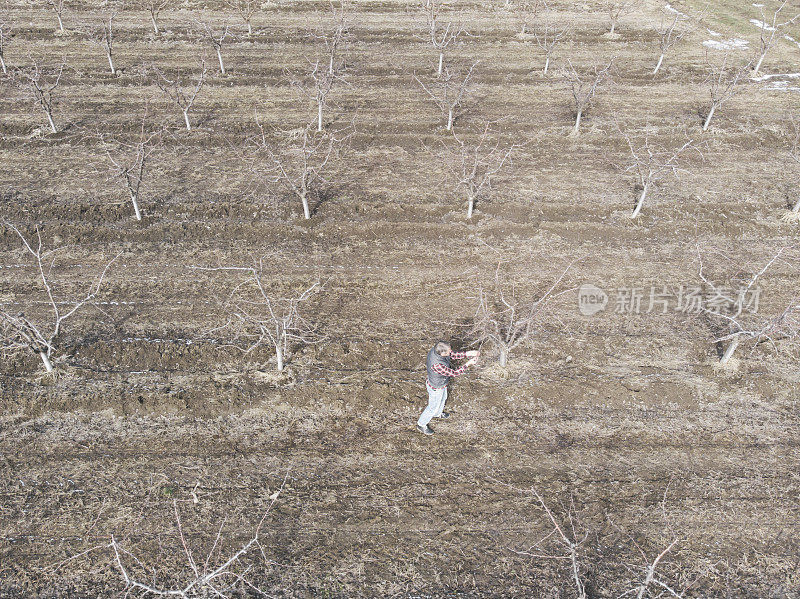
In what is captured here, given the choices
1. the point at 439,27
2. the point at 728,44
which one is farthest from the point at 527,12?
the point at 728,44

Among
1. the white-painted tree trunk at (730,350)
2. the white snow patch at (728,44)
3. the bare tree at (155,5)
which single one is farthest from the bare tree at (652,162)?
the bare tree at (155,5)

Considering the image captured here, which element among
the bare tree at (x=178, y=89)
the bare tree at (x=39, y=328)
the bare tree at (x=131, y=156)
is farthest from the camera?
the bare tree at (x=178, y=89)

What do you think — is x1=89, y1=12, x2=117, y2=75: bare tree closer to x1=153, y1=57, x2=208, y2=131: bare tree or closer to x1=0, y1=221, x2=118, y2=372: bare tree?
x1=153, y1=57, x2=208, y2=131: bare tree

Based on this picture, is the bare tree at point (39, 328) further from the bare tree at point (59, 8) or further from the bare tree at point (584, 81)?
the bare tree at point (59, 8)

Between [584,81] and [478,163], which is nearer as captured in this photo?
[478,163]

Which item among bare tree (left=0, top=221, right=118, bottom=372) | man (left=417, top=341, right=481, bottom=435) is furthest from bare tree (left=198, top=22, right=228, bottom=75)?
man (left=417, top=341, right=481, bottom=435)

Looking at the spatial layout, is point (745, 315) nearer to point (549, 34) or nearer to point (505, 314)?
point (505, 314)
